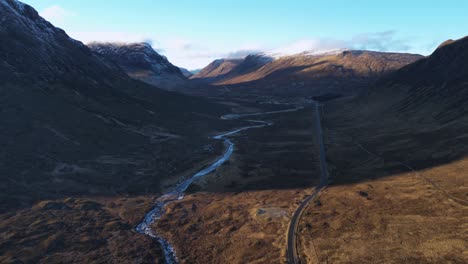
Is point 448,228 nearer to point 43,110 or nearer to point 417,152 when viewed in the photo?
point 417,152

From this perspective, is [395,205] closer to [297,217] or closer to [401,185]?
[401,185]

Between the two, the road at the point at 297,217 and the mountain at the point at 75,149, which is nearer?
the road at the point at 297,217

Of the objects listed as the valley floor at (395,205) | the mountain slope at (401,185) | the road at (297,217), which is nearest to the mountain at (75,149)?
the road at (297,217)

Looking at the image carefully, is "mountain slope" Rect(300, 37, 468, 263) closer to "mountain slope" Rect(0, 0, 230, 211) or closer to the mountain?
the mountain

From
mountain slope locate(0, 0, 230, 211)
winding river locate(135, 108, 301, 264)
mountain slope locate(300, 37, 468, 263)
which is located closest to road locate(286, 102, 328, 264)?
mountain slope locate(300, 37, 468, 263)

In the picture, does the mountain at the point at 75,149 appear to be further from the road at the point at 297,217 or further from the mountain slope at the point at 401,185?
the mountain slope at the point at 401,185

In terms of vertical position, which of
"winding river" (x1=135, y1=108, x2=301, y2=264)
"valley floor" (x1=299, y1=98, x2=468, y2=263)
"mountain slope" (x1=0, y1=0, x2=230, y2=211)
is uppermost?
"mountain slope" (x1=0, y1=0, x2=230, y2=211)

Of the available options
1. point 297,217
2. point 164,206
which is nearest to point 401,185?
point 297,217

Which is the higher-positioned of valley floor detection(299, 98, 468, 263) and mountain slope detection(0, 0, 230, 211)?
mountain slope detection(0, 0, 230, 211)
